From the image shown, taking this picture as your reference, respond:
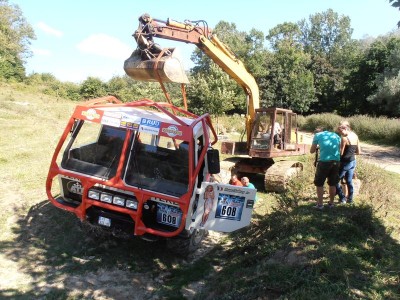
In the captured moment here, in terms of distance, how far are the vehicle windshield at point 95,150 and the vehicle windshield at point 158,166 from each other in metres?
0.31

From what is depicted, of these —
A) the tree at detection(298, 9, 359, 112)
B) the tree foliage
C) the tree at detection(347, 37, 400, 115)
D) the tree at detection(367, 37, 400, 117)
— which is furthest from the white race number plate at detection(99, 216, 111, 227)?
the tree at detection(298, 9, 359, 112)

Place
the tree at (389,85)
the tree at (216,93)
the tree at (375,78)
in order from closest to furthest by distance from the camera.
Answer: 1. the tree at (216,93)
2. the tree at (389,85)
3. the tree at (375,78)

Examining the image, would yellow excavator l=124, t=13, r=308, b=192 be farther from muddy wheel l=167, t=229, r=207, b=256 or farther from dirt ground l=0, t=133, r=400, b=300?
dirt ground l=0, t=133, r=400, b=300

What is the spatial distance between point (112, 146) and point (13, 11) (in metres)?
60.5

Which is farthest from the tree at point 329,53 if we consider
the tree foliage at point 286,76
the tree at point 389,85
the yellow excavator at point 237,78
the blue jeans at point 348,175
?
the blue jeans at point 348,175

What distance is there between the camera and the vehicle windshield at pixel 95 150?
5.88 metres

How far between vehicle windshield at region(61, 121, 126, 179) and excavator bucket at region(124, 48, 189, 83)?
2.15 m

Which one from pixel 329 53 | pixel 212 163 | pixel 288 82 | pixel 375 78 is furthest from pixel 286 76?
pixel 212 163

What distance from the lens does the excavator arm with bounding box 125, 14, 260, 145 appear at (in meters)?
8.09

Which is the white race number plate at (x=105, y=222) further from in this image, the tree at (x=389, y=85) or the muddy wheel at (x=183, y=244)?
the tree at (x=389, y=85)

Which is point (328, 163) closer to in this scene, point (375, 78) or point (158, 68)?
point (158, 68)

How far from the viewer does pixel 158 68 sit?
7.86 metres

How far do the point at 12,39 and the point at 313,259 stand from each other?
2369 inches

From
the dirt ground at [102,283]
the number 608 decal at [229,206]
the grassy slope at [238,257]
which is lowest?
the dirt ground at [102,283]
